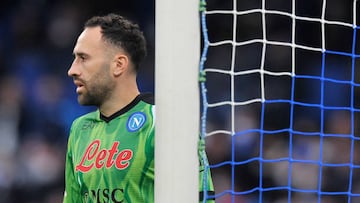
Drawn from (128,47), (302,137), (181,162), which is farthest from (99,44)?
(302,137)

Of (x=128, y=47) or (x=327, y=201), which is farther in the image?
(x=327, y=201)

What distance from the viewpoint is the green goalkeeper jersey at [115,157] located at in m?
3.63

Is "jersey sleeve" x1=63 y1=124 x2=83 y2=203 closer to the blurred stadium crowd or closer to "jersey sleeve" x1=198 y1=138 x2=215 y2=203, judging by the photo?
"jersey sleeve" x1=198 y1=138 x2=215 y2=203

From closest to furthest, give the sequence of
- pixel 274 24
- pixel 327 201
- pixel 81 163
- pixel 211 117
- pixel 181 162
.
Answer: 1. pixel 181 162
2. pixel 81 163
3. pixel 327 201
4. pixel 211 117
5. pixel 274 24

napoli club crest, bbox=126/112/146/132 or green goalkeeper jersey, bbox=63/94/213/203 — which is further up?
napoli club crest, bbox=126/112/146/132

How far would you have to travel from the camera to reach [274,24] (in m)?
7.96

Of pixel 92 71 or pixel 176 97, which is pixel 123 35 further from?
pixel 176 97

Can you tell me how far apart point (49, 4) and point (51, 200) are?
2.03 meters

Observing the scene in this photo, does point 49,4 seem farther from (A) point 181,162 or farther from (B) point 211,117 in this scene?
→ (A) point 181,162

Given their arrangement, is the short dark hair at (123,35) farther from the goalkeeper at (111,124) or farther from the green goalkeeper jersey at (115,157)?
the green goalkeeper jersey at (115,157)

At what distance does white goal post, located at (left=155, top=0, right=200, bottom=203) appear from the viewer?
2.78 meters

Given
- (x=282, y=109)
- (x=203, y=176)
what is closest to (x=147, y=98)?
(x=203, y=176)

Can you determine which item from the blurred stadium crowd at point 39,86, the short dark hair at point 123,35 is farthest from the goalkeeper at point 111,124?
the blurred stadium crowd at point 39,86

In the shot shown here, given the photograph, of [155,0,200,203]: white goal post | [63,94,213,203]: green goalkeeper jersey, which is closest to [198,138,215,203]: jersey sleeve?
[155,0,200,203]: white goal post
